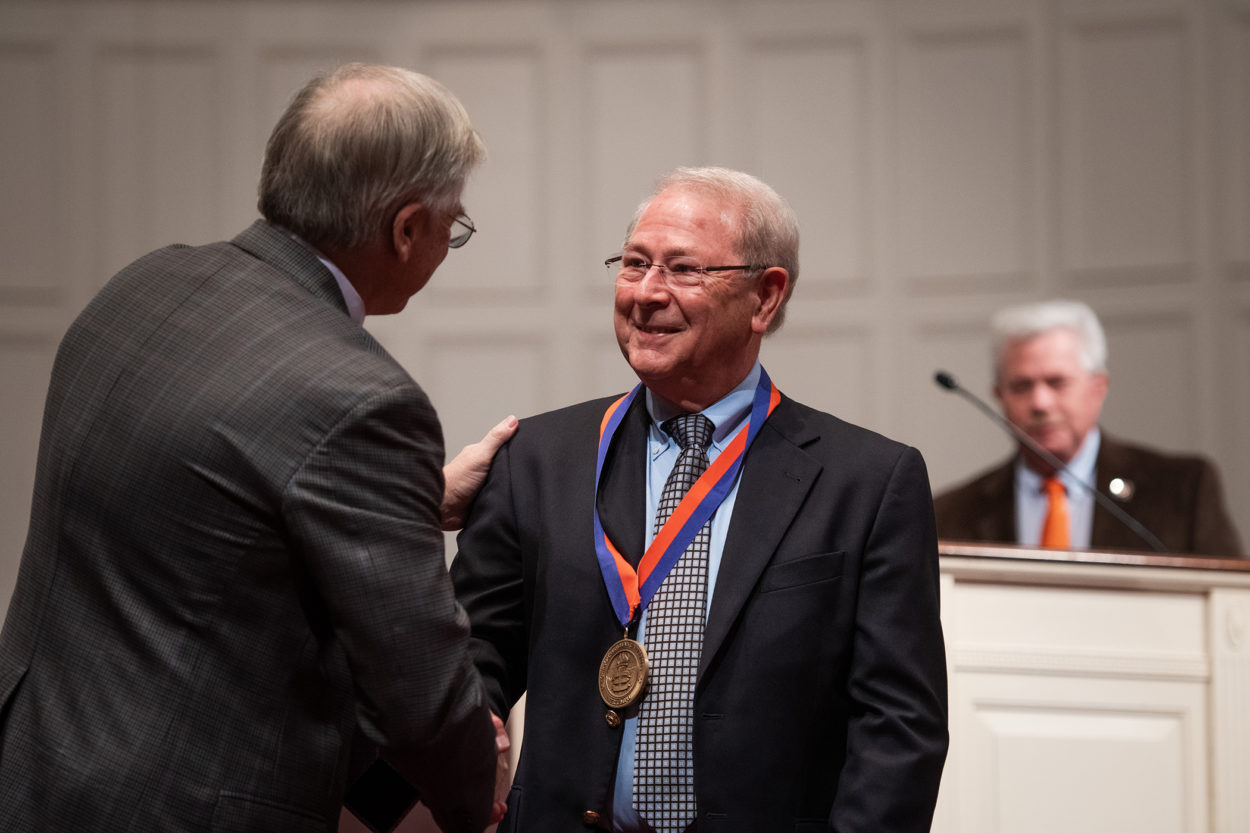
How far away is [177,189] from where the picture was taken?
536 centimetres

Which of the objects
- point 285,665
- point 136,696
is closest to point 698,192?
point 285,665

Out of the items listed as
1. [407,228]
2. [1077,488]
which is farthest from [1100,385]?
[407,228]

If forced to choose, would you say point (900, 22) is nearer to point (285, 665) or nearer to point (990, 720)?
point (990, 720)

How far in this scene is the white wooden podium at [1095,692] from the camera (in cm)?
267

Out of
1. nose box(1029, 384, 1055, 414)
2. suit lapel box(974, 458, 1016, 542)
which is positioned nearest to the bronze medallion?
suit lapel box(974, 458, 1016, 542)

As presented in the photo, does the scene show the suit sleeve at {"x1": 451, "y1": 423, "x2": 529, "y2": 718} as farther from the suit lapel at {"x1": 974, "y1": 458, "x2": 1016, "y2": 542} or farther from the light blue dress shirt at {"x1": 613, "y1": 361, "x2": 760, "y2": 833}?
the suit lapel at {"x1": 974, "y1": 458, "x2": 1016, "y2": 542}

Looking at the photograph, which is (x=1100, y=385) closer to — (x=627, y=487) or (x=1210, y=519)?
(x=1210, y=519)

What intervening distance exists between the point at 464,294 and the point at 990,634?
10.6ft

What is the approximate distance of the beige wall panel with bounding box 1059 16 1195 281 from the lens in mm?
5285

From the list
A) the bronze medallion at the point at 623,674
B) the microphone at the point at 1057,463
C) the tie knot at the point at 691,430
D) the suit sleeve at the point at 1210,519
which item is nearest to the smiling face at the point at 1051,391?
the suit sleeve at the point at 1210,519

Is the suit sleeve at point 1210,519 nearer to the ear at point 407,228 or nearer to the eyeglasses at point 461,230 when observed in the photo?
the eyeglasses at point 461,230

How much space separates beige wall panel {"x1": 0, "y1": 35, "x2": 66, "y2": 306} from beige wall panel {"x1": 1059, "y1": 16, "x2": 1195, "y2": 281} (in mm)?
4242

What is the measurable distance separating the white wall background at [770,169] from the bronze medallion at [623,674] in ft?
12.2

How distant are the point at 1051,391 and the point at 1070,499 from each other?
1.44 feet
